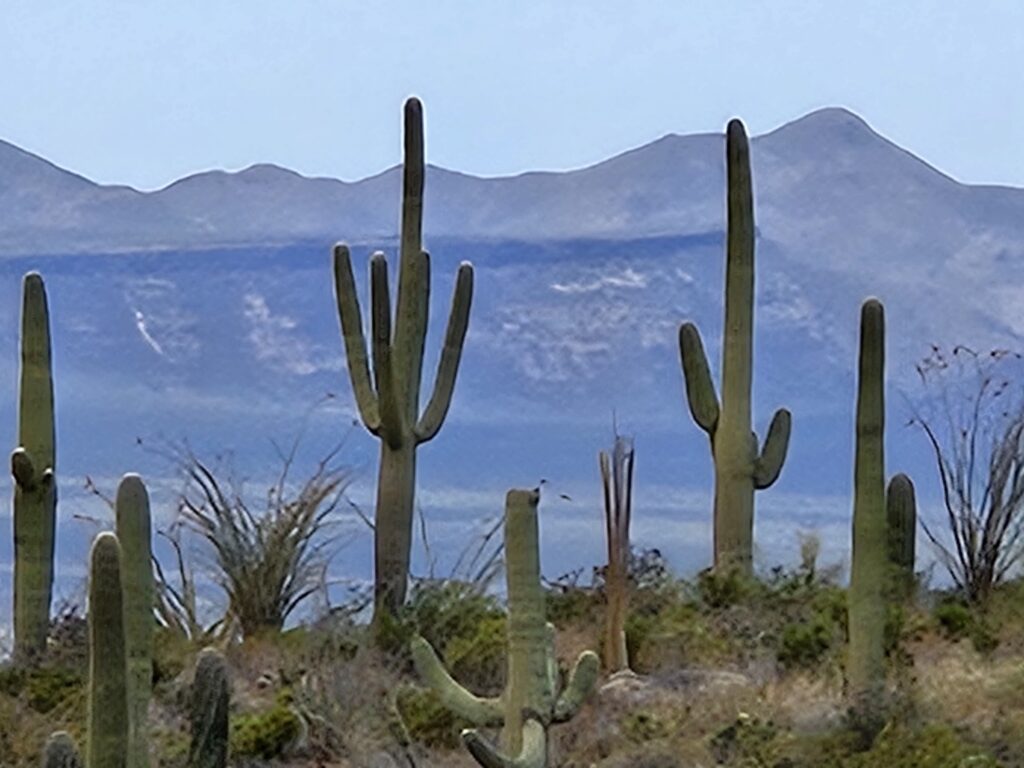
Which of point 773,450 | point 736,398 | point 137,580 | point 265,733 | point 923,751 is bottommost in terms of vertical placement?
point 265,733

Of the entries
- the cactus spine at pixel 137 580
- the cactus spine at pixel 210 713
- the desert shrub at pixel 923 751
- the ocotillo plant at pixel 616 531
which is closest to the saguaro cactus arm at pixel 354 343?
the ocotillo plant at pixel 616 531

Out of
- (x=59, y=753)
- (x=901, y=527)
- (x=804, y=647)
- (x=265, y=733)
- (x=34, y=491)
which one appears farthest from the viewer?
(x=901, y=527)

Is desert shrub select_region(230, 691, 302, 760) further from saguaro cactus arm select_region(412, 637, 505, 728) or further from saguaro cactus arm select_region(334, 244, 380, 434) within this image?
saguaro cactus arm select_region(334, 244, 380, 434)

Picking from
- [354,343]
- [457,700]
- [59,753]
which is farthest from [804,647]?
[59,753]

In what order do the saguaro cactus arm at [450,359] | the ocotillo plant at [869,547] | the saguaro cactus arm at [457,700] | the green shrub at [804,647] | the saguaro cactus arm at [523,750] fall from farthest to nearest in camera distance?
the saguaro cactus arm at [450,359] < the green shrub at [804,647] < the ocotillo plant at [869,547] < the saguaro cactus arm at [457,700] < the saguaro cactus arm at [523,750]

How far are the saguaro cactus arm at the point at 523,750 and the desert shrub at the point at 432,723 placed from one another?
139cm

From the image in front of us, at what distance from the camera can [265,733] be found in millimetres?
8883

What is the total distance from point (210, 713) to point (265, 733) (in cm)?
215

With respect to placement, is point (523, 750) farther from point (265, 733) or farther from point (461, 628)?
point (461, 628)

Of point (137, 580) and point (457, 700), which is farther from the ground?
point (137, 580)

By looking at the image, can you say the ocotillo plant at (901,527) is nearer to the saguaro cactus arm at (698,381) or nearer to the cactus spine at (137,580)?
the saguaro cactus arm at (698,381)

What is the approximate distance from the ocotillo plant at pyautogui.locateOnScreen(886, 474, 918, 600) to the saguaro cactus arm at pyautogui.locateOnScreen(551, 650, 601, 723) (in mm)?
3417

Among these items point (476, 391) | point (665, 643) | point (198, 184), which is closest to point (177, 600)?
point (665, 643)

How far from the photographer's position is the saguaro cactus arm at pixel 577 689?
7598mm
